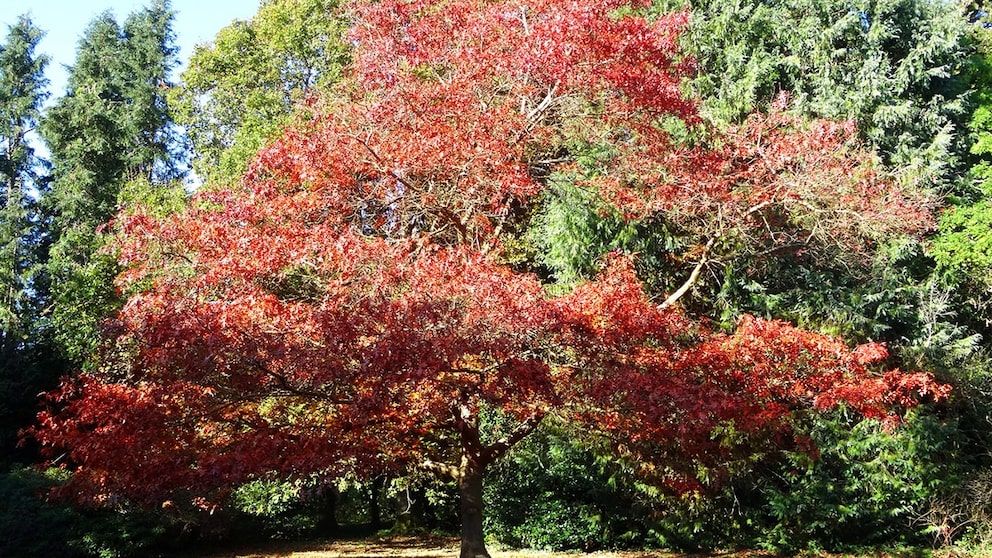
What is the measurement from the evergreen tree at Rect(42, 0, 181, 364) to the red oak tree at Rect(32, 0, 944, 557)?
23.2 feet

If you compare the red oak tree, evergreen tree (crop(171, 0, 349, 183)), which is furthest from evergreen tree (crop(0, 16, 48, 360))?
the red oak tree

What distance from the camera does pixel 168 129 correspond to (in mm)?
23328

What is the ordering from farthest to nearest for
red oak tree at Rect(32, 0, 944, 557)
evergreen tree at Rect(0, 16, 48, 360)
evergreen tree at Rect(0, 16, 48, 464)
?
evergreen tree at Rect(0, 16, 48, 360)
evergreen tree at Rect(0, 16, 48, 464)
red oak tree at Rect(32, 0, 944, 557)

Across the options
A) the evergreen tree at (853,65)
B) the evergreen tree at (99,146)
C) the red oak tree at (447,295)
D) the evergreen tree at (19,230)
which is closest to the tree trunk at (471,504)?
the red oak tree at (447,295)

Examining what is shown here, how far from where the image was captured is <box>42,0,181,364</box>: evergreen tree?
45.8ft

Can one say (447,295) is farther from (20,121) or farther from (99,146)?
(20,121)

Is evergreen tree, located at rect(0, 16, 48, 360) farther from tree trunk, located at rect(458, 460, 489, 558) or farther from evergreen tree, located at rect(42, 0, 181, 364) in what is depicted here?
tree trunk, located at rect(458, 460, 489, 558)

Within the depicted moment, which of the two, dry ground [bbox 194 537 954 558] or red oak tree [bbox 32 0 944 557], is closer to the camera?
red oak tree [bbox 32 0 944 557]

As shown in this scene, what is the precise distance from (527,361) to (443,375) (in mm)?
752

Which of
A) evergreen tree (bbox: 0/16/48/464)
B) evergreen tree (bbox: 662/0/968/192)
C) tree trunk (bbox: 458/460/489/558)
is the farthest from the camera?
evergreen tree (bbox: 0/16/48/464)

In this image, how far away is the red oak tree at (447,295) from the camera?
6039 mm

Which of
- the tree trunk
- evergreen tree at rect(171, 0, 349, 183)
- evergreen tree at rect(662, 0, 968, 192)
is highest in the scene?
evergreen tree at rect(171, 0, 349, 183)

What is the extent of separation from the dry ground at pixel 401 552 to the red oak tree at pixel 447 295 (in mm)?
2294

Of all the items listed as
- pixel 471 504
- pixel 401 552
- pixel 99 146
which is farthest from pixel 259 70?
pixel 471 504
